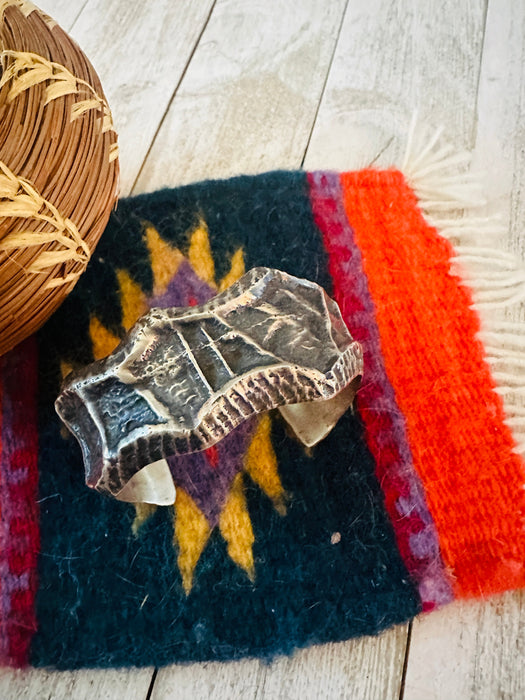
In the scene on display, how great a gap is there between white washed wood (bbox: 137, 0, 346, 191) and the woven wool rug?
0.25 ft

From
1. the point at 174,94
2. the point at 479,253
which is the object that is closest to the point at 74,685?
the point at 479,253

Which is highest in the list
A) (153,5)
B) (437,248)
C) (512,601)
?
(153,5)

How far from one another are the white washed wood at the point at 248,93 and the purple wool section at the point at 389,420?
0.30 ft

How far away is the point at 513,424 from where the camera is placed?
51 centimetres

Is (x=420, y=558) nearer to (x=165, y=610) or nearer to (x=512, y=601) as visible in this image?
(x=512, y=601)

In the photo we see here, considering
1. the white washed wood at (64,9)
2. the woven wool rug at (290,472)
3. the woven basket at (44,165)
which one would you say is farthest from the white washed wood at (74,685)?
the white washed wood at (64,9)

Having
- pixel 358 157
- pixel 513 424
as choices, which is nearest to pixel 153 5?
pixel 358 157

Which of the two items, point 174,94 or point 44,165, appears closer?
point 44,165

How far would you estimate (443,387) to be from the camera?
0.53 metres

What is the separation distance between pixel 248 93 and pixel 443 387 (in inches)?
15.6

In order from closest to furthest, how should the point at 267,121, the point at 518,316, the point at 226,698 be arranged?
the point at 226,698
the point at 518,316
the point at 267,121

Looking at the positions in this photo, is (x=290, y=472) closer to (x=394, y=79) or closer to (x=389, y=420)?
(x=389, y=420)

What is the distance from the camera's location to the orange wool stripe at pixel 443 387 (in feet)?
1.55

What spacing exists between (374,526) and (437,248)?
26cm
